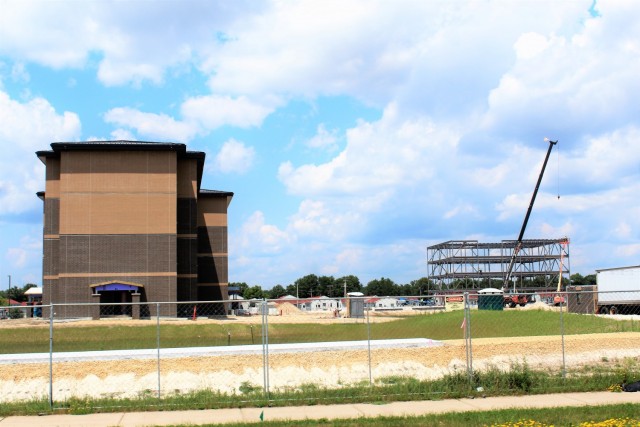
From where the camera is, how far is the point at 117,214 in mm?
67062

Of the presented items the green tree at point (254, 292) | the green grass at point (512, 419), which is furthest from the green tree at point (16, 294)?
the green grass at point (512, 419)

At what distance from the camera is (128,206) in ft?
221

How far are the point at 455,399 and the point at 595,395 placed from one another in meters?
3.33

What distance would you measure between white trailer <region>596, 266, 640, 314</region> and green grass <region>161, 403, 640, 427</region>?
40754 millimetres

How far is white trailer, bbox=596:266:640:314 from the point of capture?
5172cm

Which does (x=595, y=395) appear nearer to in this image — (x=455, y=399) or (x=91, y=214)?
(x=455, y=399)

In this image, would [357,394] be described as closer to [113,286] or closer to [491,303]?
[491,303]

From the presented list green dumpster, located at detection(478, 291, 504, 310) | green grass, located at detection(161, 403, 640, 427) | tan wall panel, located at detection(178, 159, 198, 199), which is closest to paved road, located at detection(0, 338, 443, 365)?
green grass, located at detection(161, 403, 640, 427)

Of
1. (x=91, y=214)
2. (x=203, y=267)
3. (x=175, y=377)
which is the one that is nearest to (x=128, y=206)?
(x=91, y=214)

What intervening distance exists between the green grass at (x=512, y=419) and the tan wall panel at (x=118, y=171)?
58019 mm

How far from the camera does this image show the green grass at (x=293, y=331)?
30797 millimetres

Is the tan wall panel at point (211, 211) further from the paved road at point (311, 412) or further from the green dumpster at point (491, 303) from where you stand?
the paved road at point (311, 412)

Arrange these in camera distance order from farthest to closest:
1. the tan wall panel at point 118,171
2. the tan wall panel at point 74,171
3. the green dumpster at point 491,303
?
the tan wall panel at point 118,171 < the tan wall panel at point 74,171 < the green dumpster at point 491,303

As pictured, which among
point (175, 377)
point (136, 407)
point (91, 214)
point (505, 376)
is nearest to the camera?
point (136, 407)
